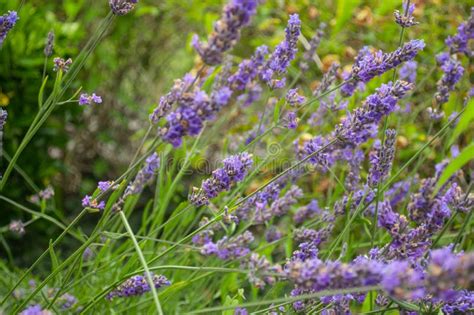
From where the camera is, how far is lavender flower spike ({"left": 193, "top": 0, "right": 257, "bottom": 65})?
1.03 m

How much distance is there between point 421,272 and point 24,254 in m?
2.54

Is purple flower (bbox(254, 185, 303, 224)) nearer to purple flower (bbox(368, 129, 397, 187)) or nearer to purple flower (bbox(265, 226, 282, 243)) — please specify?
purple flower (bbox(265, 226, 282, 243))

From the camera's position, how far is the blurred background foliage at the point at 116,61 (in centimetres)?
288

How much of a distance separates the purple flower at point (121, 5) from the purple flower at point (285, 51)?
17.5 inches

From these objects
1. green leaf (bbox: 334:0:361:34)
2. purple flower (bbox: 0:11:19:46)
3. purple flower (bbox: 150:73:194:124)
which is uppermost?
green leaf (bbox: 334:0:361:34)

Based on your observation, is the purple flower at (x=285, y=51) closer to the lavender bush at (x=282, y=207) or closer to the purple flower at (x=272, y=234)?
the lavender bush at (x=282, y=207)

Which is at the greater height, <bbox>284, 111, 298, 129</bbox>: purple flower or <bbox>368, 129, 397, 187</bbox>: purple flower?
<bbox>284, 111, 298, 129</bbox>: purple flower

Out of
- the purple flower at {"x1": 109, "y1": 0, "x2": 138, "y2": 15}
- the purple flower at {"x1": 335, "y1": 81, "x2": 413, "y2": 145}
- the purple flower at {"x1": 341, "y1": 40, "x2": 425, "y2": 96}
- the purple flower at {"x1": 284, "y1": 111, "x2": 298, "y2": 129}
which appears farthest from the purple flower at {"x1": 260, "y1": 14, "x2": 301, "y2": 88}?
the purple flower at {"x1": 109, "y1": 0, "x2": 138, "y2": 15}

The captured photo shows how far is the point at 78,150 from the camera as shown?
13.7ft

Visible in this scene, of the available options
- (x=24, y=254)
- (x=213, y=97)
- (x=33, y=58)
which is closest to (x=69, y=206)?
(x=24, y=254)

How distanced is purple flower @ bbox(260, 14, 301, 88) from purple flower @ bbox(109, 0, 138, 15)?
17.5 inches

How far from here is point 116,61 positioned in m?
3.87

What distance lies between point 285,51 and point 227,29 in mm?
661

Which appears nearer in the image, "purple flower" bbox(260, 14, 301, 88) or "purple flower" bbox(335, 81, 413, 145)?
"purple flower" bbox(335, 81, 413, 145)
